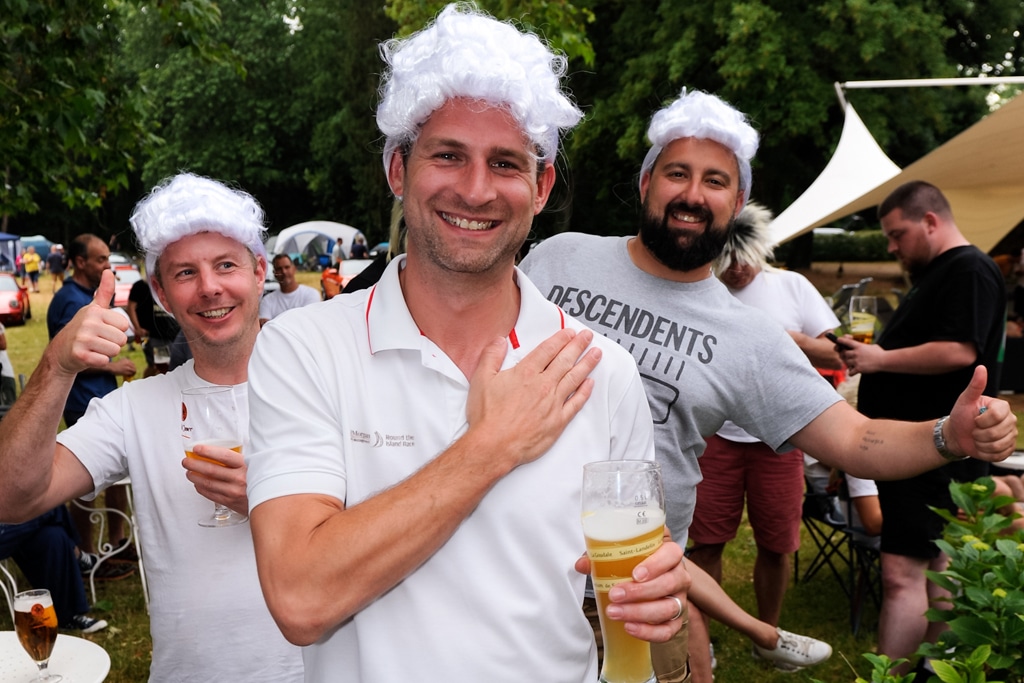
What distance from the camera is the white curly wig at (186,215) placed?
2430mm

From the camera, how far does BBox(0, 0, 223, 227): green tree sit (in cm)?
613

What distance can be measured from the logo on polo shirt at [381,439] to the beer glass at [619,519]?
12.9 inches

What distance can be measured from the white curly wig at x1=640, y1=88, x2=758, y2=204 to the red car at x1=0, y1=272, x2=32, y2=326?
68.6 feet

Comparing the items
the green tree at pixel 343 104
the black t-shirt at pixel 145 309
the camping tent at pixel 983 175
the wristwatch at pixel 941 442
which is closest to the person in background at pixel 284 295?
the black t-shirt at pixel 145 309

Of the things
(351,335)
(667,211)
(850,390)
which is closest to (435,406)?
(351,335)

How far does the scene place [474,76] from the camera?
1.62m

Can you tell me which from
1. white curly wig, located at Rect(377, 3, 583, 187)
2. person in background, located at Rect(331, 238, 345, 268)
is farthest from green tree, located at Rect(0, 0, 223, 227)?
person in background, located at Rect(331, 238, 345, 268)

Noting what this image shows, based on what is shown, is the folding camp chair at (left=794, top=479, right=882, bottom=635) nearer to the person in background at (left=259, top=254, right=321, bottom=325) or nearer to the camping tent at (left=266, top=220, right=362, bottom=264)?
the person in background at (left=259, top=254, right=321, bottom=325)

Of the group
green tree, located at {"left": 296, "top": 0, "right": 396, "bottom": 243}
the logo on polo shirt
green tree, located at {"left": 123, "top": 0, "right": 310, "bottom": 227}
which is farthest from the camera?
green tree, located at {"left": 123, "top": 0, "right": 310, "bottom": 227}

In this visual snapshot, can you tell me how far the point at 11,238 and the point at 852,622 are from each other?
31183 mm

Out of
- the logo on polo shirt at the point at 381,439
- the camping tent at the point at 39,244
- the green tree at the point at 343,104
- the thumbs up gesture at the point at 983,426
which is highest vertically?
the green tree at the point at 343,104

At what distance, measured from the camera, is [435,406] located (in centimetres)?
161

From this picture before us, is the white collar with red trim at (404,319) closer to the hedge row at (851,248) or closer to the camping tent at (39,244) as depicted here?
the hedge row at (851,248)

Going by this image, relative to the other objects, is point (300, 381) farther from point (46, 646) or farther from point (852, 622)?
point (852, 622)
